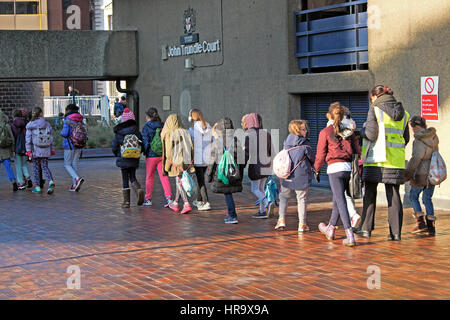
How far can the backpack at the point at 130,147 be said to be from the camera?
13.1m

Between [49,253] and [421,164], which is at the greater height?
[421,164]

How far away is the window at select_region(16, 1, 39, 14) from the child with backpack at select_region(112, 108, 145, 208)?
3769cm

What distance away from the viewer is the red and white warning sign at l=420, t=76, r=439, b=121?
1248 centimetres

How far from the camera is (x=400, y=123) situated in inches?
376

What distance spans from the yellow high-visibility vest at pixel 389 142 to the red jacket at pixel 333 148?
0.73 ft

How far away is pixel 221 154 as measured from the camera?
11438mm

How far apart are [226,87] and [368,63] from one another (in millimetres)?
4898

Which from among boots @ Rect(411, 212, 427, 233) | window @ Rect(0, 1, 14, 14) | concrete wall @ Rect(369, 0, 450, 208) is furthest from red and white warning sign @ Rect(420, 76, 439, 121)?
window @ Rect(0, 1, 14, 14)

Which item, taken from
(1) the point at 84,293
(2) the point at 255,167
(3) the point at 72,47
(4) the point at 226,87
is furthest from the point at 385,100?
(3) the point at 72,47

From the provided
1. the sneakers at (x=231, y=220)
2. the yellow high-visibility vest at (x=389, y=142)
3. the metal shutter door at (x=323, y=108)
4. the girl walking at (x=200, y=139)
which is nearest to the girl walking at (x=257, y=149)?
the sneakers at (x=231, y=220)

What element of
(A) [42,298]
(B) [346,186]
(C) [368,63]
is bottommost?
(A) [42,298]

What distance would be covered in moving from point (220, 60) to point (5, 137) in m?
5.63

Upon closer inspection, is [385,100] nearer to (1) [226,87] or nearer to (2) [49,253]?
(2) [49,253]

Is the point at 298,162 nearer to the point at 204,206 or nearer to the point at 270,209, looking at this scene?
the point at 270,209
